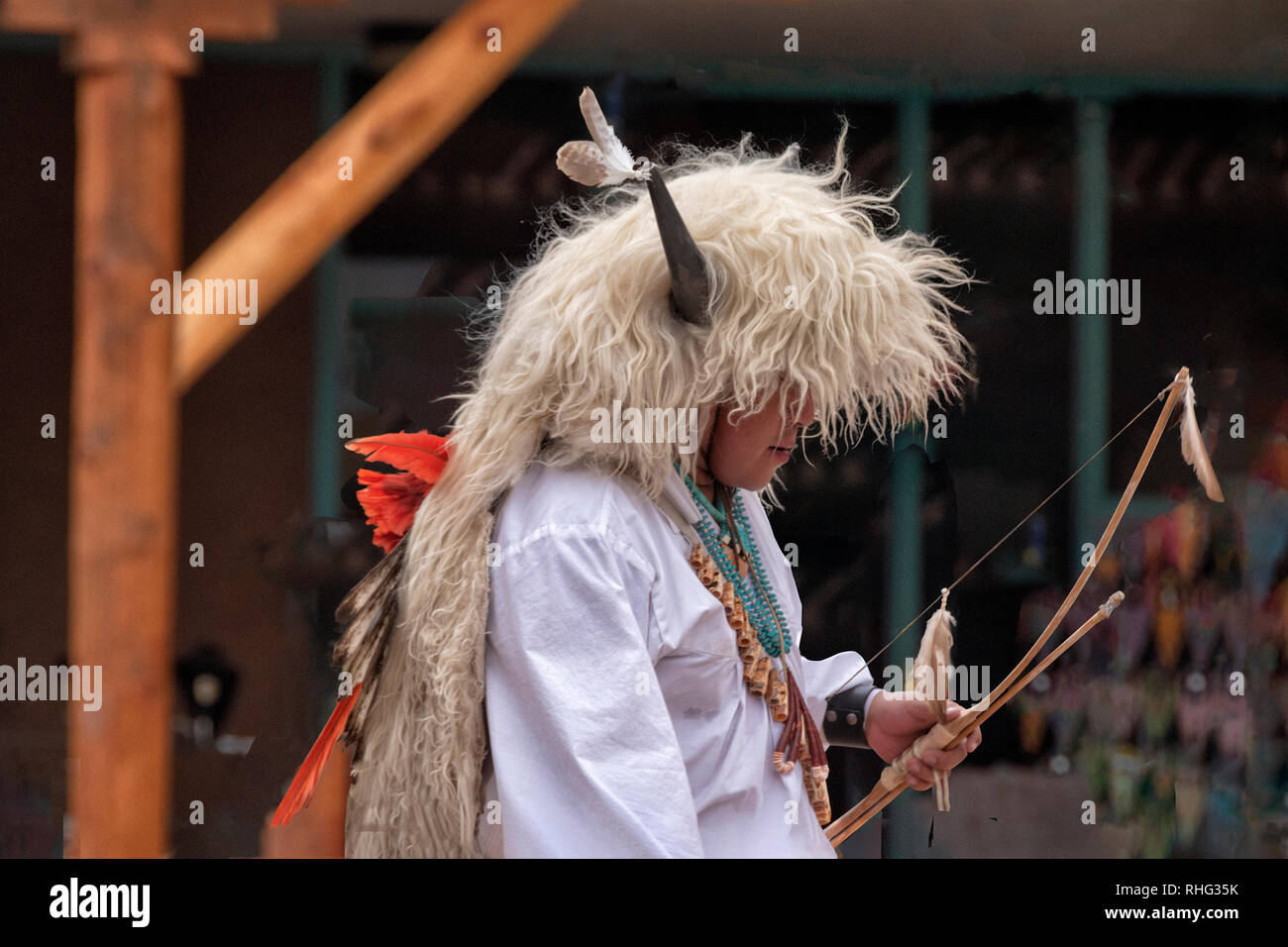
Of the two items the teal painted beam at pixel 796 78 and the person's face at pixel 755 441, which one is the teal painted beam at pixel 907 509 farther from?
the person's face at pixel 755 441

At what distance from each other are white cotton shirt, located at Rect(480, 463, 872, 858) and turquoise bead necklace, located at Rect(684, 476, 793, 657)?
28 millimetres

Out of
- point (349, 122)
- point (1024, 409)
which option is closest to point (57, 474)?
point (349, 122)

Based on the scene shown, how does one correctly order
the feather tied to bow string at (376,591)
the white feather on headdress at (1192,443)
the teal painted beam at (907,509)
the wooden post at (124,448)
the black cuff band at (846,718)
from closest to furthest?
1. the feather tied to bow string at (376,591)
2. the white feather on headdress at (1192,443)
3. the black cuff band at (846,718)
4. the wooden post at (124,448)
5. the teal painted beam at (907,509)

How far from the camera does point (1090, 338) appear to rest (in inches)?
113

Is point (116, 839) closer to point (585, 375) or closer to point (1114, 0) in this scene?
point (585, 375)

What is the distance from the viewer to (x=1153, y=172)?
2885 mm

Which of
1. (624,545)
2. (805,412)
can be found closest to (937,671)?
(805,412)

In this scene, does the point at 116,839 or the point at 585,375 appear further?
the point at 116,839

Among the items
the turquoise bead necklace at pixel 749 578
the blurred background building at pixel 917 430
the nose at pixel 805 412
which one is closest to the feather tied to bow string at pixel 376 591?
the turquoise bead necklace at pixel 749 578

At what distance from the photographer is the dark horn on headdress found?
1.59m

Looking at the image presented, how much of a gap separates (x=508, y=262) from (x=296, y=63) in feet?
1.93

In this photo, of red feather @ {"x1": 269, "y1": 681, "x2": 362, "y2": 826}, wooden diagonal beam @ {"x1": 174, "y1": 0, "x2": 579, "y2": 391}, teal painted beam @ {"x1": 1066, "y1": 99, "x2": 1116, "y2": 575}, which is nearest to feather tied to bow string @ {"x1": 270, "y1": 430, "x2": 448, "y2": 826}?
red feather @ {"x1": 269, "y1": 681, "x2": 362, "y2": 826}

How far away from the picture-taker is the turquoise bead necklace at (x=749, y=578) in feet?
5.79

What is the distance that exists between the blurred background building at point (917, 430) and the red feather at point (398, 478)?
2.73 feet
